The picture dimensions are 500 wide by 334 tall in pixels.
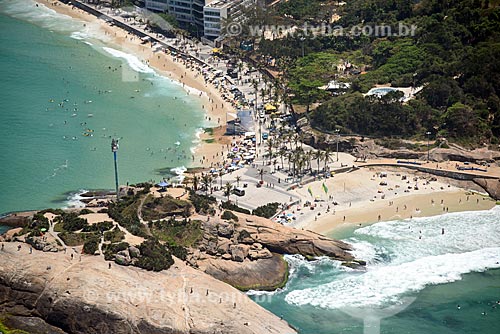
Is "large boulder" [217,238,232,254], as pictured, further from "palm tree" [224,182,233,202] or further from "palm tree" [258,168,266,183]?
"palm tree" [258,168,266,183]

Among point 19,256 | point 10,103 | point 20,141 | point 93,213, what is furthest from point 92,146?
point 19,256

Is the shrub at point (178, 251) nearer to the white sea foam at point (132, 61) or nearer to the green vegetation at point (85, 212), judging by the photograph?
the green vegetation at point (85, 212)

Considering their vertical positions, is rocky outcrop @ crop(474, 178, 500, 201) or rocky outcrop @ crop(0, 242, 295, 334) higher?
rocky outcrop @ crop(474, 178, 500, 201)

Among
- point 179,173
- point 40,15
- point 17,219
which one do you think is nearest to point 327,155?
point 179,173

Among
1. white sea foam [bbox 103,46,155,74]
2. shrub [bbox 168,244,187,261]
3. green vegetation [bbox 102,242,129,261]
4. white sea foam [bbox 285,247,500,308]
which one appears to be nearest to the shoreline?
white sea foam [bbox 103,46,155,74]

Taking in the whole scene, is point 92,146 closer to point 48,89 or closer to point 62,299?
point 48,89

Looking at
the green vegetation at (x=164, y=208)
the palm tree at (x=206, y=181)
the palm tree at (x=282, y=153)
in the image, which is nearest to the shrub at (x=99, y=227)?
the green vegetation at (x=164, y=208)
